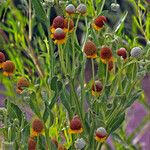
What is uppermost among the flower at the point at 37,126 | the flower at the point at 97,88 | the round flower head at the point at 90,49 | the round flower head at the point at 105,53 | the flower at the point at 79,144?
the round flower head at the point at 90,49

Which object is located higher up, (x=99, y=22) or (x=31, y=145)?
(x=99, y=22)

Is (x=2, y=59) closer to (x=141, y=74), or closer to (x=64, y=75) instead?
(x=64, y=75)

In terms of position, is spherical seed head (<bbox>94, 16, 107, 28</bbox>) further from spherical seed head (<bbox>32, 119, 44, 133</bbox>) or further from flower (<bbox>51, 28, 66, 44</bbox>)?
spherical seed head (<bbox>32, 119, 44, 133</bbox>)

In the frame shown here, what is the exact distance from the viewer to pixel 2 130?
92cm

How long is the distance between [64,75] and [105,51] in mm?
123

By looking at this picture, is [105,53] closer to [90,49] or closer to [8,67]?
[90,49]

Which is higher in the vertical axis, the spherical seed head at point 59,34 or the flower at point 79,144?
the spherical seed head at point 59,34

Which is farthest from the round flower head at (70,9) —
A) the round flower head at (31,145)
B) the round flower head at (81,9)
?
the round flower head at (31,145)

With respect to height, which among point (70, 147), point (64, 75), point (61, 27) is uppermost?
point (61, 27)

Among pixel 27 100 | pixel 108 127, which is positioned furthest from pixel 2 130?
pixel 108 127

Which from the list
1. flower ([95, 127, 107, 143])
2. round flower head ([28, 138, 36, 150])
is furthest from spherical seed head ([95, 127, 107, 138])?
round flower head ([28, 138, 36, 150])

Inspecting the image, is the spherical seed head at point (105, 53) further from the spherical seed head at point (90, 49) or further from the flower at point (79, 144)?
the flower at point (79, 144)

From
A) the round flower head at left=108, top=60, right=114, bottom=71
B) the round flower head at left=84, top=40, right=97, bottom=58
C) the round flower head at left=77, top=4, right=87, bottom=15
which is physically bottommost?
the round flower head at left=108, top=60, right=114, bottom=71

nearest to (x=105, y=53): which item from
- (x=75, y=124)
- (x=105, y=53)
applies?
(x=105, y=53)
